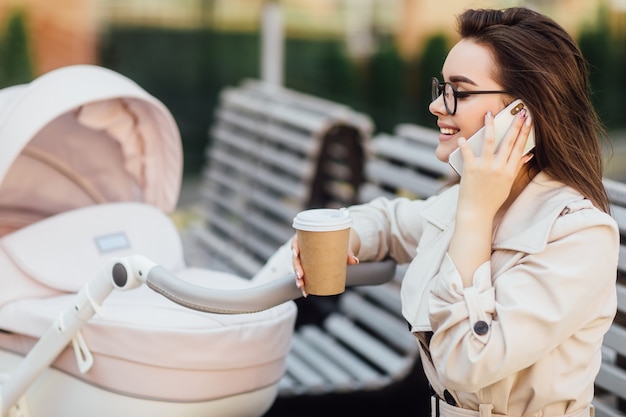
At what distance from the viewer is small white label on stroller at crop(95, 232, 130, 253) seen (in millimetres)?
2791

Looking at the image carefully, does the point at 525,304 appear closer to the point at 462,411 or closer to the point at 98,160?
the point at 462,411

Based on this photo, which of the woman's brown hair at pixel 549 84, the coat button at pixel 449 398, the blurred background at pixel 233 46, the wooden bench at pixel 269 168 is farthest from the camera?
the blurred background at pixel 233 46

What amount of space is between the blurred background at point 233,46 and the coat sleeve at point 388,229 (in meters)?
3.45

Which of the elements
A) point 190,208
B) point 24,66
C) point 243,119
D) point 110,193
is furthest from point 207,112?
point 110,193

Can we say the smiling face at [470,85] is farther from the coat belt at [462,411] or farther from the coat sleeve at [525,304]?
the coat belt at [462,411]

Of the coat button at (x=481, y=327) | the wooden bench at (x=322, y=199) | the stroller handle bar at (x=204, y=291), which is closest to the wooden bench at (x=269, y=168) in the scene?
the wooden bench at (x=322, y=199)

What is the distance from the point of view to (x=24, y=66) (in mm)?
6582

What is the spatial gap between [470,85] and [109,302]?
3.67 ft

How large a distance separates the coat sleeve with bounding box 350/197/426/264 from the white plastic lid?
47cm

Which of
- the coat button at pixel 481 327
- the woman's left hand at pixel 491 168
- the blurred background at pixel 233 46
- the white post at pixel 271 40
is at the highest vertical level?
the woman's left hand at pixel 491 168

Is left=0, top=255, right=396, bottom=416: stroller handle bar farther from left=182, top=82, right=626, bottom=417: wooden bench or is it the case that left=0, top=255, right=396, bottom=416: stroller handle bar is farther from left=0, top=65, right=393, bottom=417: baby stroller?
left=182, top=82, right=626, bottom=417: wooden bench

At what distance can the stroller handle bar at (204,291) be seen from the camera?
2.11 metres

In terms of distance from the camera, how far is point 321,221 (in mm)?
1957

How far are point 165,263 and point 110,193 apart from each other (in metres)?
0.41
